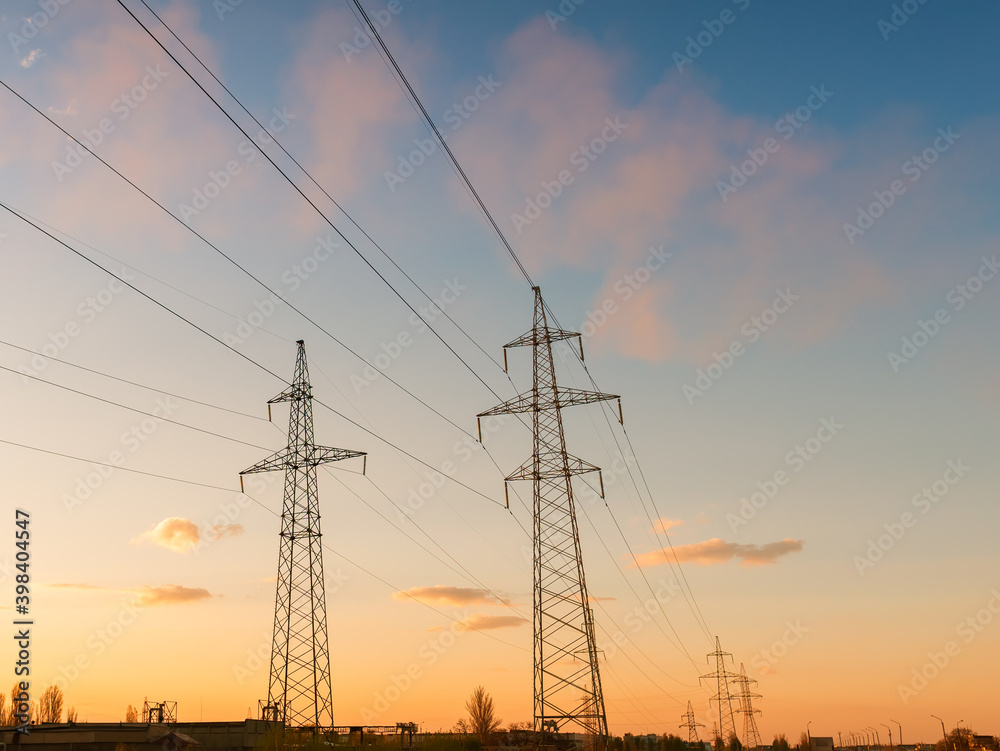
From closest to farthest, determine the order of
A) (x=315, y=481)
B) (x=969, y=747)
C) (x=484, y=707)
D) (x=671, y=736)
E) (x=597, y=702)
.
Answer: (x=597, y=702), (x=315, y=481), (x=484, y=707), (x=671, y=736), (x=969, y=747)

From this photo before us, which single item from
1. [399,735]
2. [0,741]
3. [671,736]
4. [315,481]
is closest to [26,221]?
[315,481]

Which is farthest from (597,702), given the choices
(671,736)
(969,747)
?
(969,747)

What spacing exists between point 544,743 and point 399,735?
72.1ft

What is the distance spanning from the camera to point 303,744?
43812 mm

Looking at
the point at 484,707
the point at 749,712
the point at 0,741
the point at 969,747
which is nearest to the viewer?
the point at 0,741

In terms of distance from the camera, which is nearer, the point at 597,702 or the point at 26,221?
the point at 26,221

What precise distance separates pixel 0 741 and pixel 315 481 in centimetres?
3386

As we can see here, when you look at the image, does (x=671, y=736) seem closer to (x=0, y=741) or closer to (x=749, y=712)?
(x=749, y=712)

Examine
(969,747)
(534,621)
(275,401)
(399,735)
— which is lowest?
(969,747)

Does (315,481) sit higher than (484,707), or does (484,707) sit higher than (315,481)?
(315,481)

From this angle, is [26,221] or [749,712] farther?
[749,712]

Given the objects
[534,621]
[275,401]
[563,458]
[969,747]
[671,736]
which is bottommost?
[969,747]

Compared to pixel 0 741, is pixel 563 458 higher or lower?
higher

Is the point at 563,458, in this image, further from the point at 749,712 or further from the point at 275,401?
the point at 749,712
